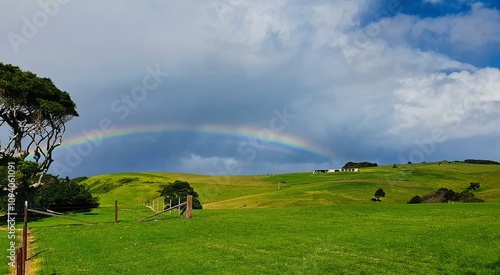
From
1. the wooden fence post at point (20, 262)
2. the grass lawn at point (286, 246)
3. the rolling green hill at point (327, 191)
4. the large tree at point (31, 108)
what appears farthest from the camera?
the rolling green hill at point (327, 191)

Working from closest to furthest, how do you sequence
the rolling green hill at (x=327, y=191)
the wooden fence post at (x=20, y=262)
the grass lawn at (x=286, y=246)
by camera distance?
the wooden fence post at (x=20, y=262), the grass lawn at (x=286, y=246), the rolling green hill at (x=327, y=191)

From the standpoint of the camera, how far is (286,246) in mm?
27203

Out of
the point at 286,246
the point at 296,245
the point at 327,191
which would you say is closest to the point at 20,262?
the point at 286,246

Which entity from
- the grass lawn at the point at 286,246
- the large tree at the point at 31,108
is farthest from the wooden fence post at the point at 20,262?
the large tree at the point at 31,108

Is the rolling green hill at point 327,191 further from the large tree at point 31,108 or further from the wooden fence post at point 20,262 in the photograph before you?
the wooden fence post at point 20,262

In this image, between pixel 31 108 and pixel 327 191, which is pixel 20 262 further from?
pixel 327 191

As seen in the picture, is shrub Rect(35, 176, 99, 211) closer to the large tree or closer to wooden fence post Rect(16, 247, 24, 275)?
the large tree

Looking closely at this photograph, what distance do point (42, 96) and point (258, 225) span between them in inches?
1712

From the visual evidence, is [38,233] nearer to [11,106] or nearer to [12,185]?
[12,185]

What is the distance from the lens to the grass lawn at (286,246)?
21812 mm

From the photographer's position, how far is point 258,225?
39.2 metres

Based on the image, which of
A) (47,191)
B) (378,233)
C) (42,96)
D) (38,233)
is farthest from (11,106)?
(378,233)

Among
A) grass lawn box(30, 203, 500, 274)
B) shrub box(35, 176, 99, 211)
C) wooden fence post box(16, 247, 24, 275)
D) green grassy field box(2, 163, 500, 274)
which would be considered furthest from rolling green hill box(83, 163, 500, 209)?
wooden fence post box(16, 247, 24, 275)

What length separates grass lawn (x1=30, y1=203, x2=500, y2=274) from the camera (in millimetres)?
21812
